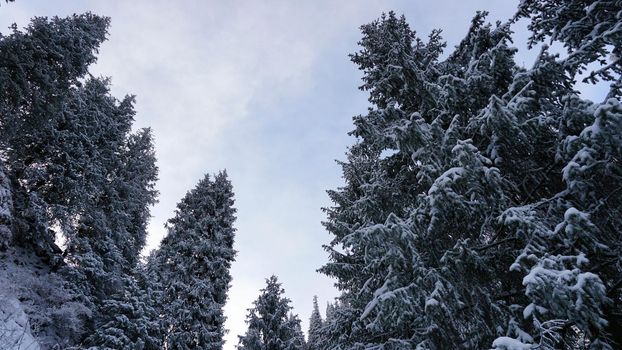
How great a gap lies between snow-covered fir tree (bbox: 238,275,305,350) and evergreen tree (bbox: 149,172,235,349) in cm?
193

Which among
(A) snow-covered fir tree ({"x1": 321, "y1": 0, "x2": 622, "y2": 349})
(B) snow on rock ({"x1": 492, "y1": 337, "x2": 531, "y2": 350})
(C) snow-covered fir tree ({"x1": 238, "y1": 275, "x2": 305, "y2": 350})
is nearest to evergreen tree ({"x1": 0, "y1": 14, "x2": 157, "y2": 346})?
(C) snow-covered fir tree ({"x1": 238, "y1": 275, "x2": 305, "y2": 350})

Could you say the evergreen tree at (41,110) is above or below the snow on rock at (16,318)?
above

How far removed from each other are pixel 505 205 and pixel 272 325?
18.2m

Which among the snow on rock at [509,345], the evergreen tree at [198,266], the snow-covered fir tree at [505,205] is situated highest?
the evergreen tree at [198,266]

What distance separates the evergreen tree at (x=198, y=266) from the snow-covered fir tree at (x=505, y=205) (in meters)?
13.5

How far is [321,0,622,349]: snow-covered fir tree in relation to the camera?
508 centimetres

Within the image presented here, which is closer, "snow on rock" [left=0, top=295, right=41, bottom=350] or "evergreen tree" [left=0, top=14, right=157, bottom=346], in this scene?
"snow on rock" [left=0, top=295, right=41, bottom=350]

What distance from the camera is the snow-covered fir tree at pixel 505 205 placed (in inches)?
200

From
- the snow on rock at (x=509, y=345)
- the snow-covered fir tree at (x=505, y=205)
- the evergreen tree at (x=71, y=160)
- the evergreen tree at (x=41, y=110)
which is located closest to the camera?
the snow on rock at (x=509, y=345)

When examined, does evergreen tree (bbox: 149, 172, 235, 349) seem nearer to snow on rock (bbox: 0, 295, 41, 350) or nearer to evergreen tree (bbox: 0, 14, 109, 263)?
snow on rock (bbox: 0, 295, 41, 350)

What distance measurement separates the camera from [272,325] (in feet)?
69.7

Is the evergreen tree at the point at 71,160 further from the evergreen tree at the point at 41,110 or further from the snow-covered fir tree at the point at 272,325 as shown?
the snow-covered fir tree at the point at 272,325

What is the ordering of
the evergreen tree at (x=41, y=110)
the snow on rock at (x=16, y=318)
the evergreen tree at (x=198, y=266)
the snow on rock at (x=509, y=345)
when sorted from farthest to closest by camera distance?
the evergreen tree at (x=198, y=266), the evergreen tree at (x=41, y=110), the snow on rock at (x=16, y=318), the snow on rock at (x=509, y=345)

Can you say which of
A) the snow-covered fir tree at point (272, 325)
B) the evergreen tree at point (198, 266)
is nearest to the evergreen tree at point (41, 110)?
the evergreen tree at point (198, 266)
